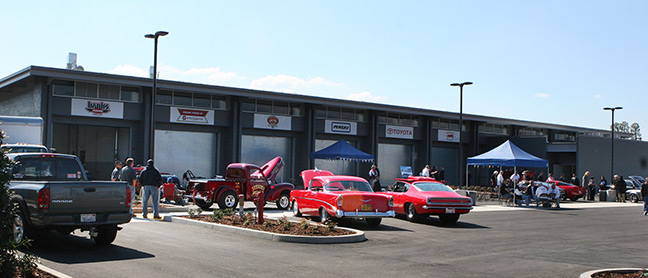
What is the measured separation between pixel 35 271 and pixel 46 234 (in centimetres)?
534

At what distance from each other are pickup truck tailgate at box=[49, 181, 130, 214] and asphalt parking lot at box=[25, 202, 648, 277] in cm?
79

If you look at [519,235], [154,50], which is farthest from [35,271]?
[154,50]

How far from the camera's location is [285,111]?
4134cm

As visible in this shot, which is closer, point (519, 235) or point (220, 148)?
point (519, 235)

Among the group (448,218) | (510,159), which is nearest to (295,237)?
(448,218)

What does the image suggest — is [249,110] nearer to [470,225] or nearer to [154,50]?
[154,50]

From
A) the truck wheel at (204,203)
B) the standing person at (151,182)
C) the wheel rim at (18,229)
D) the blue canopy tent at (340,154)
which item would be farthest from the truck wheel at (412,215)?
the blue canopy tent at (340,154)

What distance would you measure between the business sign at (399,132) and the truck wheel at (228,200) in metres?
26.5

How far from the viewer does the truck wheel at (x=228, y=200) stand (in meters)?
21.1

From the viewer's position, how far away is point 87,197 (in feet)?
35.7

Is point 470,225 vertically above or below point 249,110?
below

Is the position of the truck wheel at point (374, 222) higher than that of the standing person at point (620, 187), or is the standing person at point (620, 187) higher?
the standing person at point (620, 187)

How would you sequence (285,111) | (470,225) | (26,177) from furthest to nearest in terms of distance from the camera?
(285,111) → (470,225) → (26,177)

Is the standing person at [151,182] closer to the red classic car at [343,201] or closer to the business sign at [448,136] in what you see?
the red classic car at [343,201]
